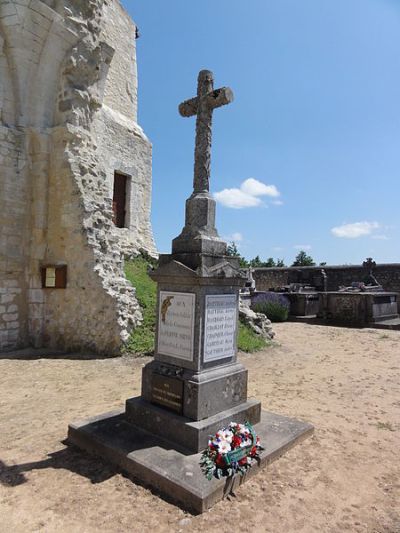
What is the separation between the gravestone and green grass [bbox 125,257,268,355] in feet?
11.2

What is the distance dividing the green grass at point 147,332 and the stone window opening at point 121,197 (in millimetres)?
3810

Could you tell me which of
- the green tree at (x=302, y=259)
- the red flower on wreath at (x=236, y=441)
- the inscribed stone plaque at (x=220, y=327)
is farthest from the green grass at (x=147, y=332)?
the green tree at (x=302, y=259)

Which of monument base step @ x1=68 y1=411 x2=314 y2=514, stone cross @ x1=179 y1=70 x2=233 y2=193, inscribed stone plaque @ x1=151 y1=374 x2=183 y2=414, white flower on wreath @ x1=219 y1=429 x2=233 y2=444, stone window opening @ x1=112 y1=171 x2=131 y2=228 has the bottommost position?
monument base step @ x1=68 y1=411 x2=314 y2=514

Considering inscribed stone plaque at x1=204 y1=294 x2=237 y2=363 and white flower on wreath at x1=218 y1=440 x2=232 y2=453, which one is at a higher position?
inscribed stone plaque at x1=204 y1=294 x2=237 y2=363

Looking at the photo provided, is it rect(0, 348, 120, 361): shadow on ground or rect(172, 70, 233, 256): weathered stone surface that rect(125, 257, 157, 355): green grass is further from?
rect(172, 70, 233, 256): weathered stone surface

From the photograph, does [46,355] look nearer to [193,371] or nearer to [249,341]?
[249,341]

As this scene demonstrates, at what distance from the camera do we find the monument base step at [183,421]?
10.3 feet

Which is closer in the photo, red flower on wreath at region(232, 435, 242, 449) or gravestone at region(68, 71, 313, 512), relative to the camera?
red flower on wreath at region(232, 435, 242, 449)

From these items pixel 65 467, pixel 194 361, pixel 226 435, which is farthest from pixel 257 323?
pixel 65 467

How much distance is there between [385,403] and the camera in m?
4.99

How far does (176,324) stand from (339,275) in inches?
699

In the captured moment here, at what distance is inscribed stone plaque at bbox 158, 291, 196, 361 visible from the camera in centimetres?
348

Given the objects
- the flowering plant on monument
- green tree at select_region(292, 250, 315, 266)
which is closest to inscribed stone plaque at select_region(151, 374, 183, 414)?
the flowering plant on monument

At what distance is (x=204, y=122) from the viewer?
4043mm
